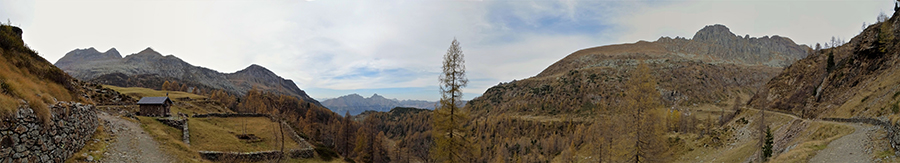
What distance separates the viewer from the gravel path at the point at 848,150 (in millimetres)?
16906

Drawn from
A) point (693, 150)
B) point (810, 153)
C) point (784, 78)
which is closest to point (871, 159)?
point (810, 153)

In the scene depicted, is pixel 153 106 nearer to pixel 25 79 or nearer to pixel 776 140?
pixel 25 79

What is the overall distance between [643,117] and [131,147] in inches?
1243

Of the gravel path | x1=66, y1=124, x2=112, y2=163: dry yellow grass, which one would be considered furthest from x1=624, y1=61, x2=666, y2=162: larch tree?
x1=66, y1=124, x2=112, y2=163: dry yellow grass

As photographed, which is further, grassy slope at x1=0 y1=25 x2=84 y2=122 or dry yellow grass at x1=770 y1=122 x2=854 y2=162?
dry yellow grass at x1=770 y1=122 x2=854 y2=162

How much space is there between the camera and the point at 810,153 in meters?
19.3

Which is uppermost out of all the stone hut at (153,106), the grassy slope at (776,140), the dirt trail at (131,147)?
the stone hut at (153,106)

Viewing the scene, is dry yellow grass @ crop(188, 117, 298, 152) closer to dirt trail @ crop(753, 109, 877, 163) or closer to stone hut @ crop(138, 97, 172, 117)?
stone hut @ crop(138, 97, 172, 117)

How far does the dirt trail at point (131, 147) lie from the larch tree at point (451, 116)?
14.5 metres

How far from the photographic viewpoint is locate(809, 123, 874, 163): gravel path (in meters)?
16.9

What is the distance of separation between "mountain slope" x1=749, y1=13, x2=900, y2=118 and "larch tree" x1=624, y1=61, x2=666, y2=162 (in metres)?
8.66

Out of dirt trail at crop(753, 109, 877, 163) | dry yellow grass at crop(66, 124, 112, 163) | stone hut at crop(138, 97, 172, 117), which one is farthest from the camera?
stone hut at crop(138, 97, 172, 117)

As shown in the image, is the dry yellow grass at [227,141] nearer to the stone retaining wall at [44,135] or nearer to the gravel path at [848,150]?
the stone retaining wall at [44,135]

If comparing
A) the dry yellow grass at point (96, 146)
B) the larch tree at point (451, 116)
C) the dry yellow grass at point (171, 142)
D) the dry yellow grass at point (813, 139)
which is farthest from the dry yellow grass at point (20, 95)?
the dry yellow grass at point (813, 139)
